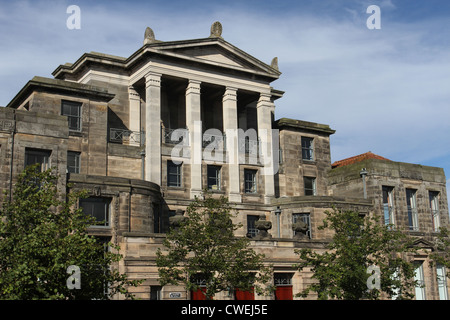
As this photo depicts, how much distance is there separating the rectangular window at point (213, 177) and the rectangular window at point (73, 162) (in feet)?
30.4

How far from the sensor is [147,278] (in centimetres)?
2848

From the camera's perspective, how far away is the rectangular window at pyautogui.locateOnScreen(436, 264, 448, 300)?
136ft

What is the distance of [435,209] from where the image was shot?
44.7 m

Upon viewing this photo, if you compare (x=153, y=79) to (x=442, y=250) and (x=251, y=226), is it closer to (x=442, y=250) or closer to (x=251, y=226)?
(x=251, y=226)

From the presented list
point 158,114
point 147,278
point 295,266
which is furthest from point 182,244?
point 158,114

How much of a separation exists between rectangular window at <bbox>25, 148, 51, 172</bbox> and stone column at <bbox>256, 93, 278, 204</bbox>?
18279 millimetres

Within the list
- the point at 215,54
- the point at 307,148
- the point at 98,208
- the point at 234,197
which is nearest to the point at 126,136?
the point at 234,197

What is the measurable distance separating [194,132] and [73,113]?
27.0 feet

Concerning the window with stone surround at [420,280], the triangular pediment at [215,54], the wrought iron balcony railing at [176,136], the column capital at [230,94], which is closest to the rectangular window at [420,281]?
the window with stone surround at [420,280]

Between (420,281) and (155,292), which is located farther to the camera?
(420,281)

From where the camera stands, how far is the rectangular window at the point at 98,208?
102ft

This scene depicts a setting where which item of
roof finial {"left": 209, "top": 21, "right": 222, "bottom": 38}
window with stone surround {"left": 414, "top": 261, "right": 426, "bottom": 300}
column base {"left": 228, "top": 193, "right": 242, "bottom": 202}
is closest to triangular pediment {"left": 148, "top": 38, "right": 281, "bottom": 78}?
roof finial {"left": 209, "top": 21, "right": 222, "bottom": 38}
